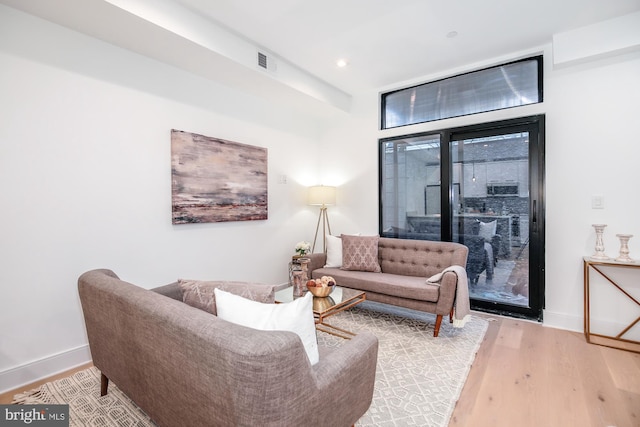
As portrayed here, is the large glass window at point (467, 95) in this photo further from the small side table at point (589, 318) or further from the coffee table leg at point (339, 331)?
the coffee table leg at point (339, 331)

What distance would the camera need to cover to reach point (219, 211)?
11.1ft

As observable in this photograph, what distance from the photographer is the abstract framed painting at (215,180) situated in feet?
9.97

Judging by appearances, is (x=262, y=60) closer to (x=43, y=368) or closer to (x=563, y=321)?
(x=43, y=368)

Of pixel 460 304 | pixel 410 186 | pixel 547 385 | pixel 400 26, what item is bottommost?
pixel 547 385

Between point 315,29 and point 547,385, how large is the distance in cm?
332

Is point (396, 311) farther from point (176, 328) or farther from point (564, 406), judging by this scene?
point (176, 328)

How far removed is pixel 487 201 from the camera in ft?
11.6

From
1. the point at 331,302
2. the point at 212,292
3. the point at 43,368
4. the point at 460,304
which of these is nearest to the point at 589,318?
the point at 460,304

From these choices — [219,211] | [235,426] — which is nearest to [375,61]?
[219,211]

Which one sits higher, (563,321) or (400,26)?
(400,26)

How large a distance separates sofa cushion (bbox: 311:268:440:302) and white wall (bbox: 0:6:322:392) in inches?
51.2

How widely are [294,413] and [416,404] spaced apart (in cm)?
123

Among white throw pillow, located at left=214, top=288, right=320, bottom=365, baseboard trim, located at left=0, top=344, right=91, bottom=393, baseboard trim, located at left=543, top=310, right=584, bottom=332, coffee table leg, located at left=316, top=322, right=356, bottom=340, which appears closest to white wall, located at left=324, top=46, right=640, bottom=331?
baseboard trim, located at left=543, top=310, right=584, bottom=332

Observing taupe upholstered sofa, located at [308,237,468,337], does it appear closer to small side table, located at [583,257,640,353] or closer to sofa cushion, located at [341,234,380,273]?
sofa cushion, located at [341,234,380,273]
